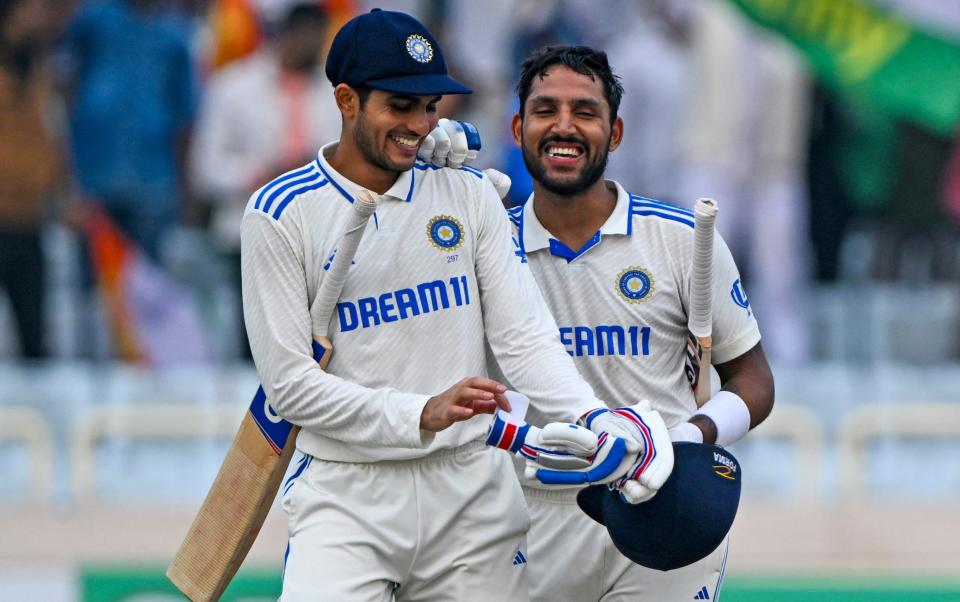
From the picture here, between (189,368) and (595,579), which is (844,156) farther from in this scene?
(595,579)

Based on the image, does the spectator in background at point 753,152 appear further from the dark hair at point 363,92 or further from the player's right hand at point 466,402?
the player's right hand at point 466,402

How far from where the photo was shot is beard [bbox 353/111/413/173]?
3639 millimetres

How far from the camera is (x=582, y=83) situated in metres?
3.90

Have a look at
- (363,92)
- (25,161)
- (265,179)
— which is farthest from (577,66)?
(25,161)

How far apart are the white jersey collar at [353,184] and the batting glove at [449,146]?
60mm

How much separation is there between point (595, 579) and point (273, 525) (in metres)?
4.10

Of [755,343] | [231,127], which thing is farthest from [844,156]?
[755,343]

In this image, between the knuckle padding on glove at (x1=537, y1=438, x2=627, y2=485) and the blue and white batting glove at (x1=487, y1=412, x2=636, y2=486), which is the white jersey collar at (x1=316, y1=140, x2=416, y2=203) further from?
the knuckle padding on glove at (x1=537, y1=438, x2=627, y2=485)

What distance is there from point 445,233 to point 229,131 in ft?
16.2

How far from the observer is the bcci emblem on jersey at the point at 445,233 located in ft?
12.1

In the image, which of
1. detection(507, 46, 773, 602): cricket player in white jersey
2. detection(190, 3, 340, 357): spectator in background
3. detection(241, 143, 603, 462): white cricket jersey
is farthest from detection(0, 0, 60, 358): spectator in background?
detection(241, 143, 603, 462): white cricket jersey

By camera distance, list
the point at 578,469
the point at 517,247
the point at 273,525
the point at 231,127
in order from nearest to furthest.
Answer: the point at 578,469, the point at 517,247, the point at 273,525, the point at 231,127

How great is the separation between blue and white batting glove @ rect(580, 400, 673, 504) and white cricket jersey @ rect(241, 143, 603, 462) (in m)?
0.08

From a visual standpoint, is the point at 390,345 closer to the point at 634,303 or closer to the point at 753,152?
the point at 634,303
